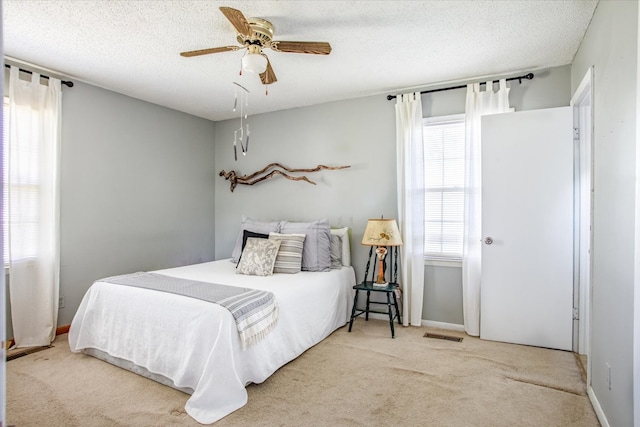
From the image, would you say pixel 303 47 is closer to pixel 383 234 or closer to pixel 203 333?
pixel 383 234

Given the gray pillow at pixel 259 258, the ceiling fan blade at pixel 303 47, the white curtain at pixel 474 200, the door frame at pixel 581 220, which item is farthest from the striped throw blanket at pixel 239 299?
the door frame at pixel 581 220

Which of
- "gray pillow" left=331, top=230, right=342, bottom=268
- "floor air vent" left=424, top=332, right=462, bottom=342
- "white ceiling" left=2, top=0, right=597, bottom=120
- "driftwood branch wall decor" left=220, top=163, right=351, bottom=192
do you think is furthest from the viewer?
"driftwood branch wall decor" left=220, top=163, right=351, bottom=192

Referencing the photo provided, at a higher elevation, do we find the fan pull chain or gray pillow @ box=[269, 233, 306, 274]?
the fan pull chain

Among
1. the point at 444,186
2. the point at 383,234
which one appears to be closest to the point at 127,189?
the point at 383,234

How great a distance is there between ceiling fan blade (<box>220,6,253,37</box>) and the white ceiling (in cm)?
15

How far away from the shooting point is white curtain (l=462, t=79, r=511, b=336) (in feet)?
11.6

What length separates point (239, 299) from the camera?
2.54m

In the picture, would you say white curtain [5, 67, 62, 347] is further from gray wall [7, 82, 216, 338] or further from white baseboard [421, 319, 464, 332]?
white baseboard [421, 319, 464, 332]

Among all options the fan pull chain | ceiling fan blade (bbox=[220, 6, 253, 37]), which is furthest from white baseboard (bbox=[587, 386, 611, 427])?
the fan pull chain

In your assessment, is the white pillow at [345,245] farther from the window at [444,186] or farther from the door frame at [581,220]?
the door frame at [581,220]

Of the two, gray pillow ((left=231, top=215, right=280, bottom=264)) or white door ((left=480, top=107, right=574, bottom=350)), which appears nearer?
white door ((left=480, top=107, right=574, bottom=350))

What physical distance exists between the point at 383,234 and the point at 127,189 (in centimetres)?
279

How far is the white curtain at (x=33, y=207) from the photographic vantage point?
3123mm

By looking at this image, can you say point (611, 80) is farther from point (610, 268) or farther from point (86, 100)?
point (86, 100)
